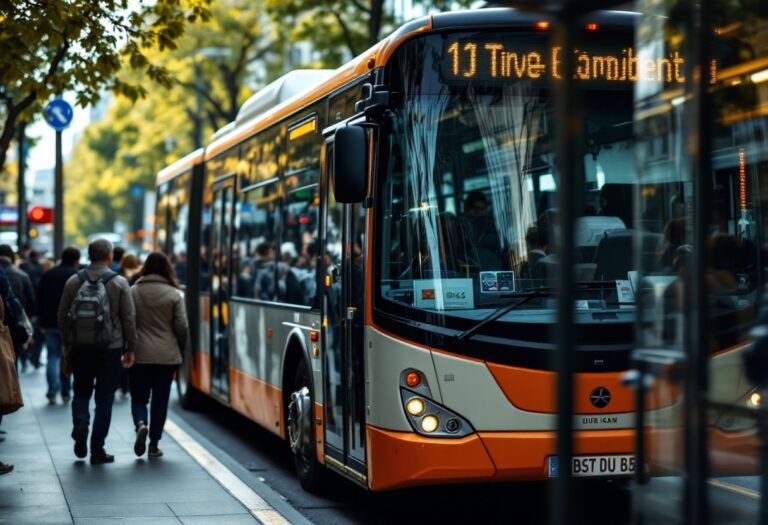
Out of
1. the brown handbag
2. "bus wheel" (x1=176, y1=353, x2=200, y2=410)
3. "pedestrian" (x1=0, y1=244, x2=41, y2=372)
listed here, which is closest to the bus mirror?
the brown handbag

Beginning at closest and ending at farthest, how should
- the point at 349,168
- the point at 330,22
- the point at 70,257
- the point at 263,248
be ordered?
the point at 349,168, the point at 263,248, the point at 70,257, the point at 330,22

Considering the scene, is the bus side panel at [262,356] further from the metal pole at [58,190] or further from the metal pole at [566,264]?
the metal pole at [58,190]

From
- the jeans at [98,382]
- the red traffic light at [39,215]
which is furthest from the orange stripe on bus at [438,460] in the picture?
the red traffic light at [39,215]

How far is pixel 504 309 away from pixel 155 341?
454 cm

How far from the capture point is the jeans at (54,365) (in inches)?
675

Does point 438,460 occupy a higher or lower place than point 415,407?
lower

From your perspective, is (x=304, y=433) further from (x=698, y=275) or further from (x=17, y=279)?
(x=17, y=279)

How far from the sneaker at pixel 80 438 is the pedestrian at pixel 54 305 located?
3.05 meters

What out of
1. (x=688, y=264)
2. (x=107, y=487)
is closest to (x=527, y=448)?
(x=107, y=487)

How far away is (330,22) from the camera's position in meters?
31.8

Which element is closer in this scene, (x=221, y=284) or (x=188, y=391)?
(x=221, y=284)

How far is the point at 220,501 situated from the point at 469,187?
283 cm

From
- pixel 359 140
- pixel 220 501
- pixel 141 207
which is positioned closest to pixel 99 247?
pixel 220 501

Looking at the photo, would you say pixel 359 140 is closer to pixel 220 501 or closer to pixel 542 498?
pixel 220 501
